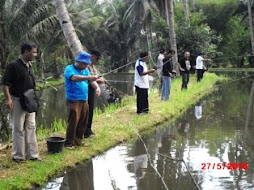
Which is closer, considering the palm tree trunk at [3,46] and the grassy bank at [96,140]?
the grassy bank at [96,140]

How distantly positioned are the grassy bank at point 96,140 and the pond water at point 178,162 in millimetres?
167

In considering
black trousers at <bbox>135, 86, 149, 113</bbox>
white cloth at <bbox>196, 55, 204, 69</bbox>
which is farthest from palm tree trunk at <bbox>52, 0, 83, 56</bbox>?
white cloth at <bbox>196, 55, 204, 69</bbox>

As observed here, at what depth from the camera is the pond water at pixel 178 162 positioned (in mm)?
4543

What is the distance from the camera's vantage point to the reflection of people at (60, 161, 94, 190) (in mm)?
4570

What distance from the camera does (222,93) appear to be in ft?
45.7

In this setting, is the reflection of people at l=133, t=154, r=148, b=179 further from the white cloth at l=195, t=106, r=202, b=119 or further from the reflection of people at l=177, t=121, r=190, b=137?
the white cloth at l=195, t=106, r=202, b=119

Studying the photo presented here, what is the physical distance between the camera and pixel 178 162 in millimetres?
5328

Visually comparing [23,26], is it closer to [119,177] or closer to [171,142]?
[171,142]

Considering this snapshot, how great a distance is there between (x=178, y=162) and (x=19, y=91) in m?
2.59

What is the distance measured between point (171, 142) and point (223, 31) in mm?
35418

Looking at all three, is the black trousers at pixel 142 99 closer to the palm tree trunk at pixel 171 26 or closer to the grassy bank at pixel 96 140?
the grassy bank at pixel 96 140

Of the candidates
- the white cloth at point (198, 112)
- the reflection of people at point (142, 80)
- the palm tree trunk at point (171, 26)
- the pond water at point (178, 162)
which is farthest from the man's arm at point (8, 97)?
the palm tree trunk at point (171, 26)

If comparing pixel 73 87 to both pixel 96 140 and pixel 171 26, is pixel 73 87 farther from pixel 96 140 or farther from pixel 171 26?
pixel 171 26

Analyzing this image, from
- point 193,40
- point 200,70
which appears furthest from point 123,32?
point 200,70
